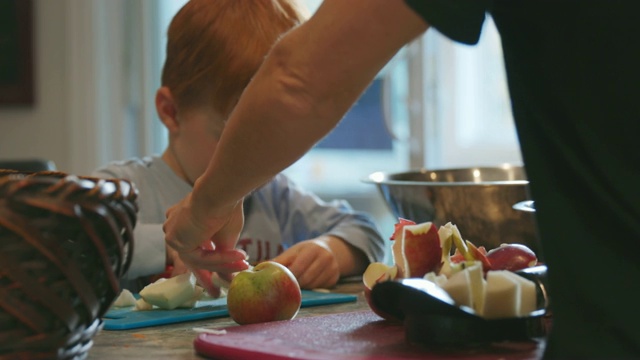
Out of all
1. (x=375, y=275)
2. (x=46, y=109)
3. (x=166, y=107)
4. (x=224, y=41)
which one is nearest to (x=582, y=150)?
(x=375, y=275)


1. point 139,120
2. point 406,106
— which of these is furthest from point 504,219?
point 139,120

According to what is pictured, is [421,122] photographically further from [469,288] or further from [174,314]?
[469,288]

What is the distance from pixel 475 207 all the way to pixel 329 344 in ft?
1.59

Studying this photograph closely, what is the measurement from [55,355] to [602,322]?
17.6 inches

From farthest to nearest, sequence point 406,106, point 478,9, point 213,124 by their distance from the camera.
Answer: point 406,106 → point 213,124 → point 478,9

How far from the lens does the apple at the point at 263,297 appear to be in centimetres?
106

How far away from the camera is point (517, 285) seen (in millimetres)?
861

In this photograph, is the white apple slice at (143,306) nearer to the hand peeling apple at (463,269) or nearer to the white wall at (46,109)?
the hand peeling apple at (463,269)

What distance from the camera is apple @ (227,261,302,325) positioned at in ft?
3.46

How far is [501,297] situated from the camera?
85cm

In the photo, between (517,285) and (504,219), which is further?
(504,219)

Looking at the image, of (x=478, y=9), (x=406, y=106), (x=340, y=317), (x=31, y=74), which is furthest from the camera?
(x=31, y=74)

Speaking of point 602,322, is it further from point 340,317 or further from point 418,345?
point 340,317

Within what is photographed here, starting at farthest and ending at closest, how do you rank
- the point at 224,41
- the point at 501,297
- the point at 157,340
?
1. the point at 224,41
2. the point at 157,340
3. the point at 501,297
